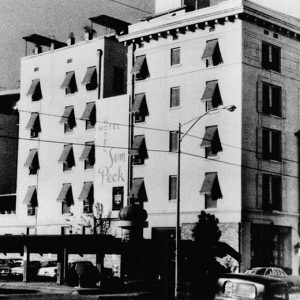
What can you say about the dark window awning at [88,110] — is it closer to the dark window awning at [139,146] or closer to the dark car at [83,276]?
the dark window awning at [139,146]

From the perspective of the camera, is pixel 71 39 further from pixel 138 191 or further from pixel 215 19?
Answer: pixel 215 19

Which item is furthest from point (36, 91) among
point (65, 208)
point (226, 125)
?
point (226, 125)

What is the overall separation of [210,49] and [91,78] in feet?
42.6

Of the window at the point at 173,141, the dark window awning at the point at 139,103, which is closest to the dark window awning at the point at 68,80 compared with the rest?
the dark window awning at the point at 139,103

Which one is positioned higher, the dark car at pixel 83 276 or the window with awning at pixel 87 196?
the window with awning at pixel 87 196

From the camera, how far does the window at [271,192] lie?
4750 centimetres

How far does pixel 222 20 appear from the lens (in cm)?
4784

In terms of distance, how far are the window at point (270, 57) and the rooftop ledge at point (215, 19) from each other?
1451 millimetres

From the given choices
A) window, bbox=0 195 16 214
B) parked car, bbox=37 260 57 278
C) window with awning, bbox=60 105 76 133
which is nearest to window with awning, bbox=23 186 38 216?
window with awning, bbox=60 105 76 133

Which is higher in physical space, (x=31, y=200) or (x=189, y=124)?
(x=189, y=124)

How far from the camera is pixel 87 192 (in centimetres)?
5612

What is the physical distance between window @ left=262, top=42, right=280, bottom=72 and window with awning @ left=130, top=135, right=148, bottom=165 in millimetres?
10935

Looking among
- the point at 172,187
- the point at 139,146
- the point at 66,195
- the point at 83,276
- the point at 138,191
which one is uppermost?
the point at 139,146

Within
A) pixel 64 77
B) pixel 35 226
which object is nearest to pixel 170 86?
pixel 64 77
